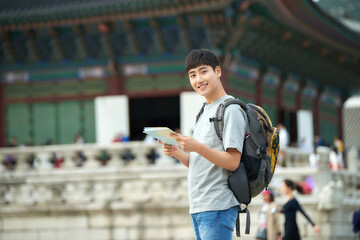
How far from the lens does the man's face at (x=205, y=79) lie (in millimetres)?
4199

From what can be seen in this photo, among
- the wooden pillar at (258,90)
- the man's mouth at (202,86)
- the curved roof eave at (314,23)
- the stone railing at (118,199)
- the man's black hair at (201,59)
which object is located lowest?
the stone railing at (118,199)

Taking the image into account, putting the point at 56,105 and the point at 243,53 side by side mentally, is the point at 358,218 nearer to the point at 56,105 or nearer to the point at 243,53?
the point at 243,53

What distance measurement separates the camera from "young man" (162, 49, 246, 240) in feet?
12.9

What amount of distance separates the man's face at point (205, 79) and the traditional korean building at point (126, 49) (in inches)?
552

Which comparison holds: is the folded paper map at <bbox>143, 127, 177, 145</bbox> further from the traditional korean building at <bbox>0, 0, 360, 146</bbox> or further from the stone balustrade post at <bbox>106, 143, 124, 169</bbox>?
the traditional korean building at <bbox>0, 0, 360, 146</bbox>

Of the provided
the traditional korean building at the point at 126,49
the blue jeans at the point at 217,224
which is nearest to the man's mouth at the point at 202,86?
the blue jeans at the point at 217,224

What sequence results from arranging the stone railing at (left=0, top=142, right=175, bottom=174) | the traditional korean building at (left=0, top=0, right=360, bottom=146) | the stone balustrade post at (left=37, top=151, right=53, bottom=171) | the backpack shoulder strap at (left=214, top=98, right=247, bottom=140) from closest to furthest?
1. the backpack shoulder strap at (left=214, top=98, right=247, bottom=140)
2. the stone railing at (left=0, top=142, right=175, bottom=174)
3. the stone balustrade post at (left=37, top=151, right=53, bottom=171)
4. the traditional korean building at (left=0, top=0, right=360, bottom=146)

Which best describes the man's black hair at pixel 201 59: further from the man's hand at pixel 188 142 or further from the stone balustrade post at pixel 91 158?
the stone balustrade post at pixel 91 158

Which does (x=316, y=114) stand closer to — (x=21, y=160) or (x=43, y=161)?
(x=43, y=161)

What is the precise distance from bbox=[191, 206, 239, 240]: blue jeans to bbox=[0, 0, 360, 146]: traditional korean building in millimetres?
14400

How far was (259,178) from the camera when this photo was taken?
13.3 ft

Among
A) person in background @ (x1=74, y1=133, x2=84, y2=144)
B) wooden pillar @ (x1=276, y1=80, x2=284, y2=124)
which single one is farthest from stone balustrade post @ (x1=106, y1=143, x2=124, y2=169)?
wooden pillar @ (x1=276, y1=80, x2=284, y2=124)

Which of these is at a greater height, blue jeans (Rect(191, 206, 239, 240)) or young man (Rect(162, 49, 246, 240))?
young man (Rect(162, 49, 246, 240))

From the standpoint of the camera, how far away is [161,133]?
3.79 m
